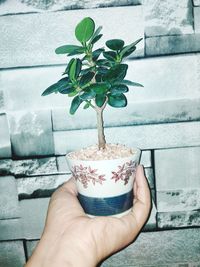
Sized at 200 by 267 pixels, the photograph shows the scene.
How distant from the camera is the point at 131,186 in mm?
931

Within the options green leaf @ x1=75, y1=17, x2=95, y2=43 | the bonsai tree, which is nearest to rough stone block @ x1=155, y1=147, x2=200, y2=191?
the bonsai tree

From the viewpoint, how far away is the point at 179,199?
1.11 meters

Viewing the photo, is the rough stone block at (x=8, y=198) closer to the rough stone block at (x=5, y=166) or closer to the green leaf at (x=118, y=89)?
the rough stone block at (x=5, y=166)

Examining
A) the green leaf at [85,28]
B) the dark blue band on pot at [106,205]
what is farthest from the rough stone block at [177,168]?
the green leaf at [85,28]

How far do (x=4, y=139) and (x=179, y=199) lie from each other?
69cm

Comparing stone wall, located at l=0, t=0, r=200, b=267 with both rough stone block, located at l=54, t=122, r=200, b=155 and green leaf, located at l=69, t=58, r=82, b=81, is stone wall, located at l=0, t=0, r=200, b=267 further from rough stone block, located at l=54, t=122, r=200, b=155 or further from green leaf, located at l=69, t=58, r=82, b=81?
green leaf, located at l=69, t=58, r=82, b=81

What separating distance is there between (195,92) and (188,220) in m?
0.49

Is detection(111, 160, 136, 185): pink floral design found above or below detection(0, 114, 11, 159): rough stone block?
below

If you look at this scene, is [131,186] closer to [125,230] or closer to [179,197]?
[125,230]

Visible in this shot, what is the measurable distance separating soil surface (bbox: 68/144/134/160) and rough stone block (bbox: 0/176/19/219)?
323mm

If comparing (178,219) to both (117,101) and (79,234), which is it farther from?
(117,101)

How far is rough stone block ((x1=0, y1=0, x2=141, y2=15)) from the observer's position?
101 centimetres

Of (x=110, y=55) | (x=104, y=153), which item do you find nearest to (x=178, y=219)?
(x=104, y=153)

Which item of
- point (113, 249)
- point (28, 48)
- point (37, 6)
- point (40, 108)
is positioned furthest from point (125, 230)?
point (37, 6)
